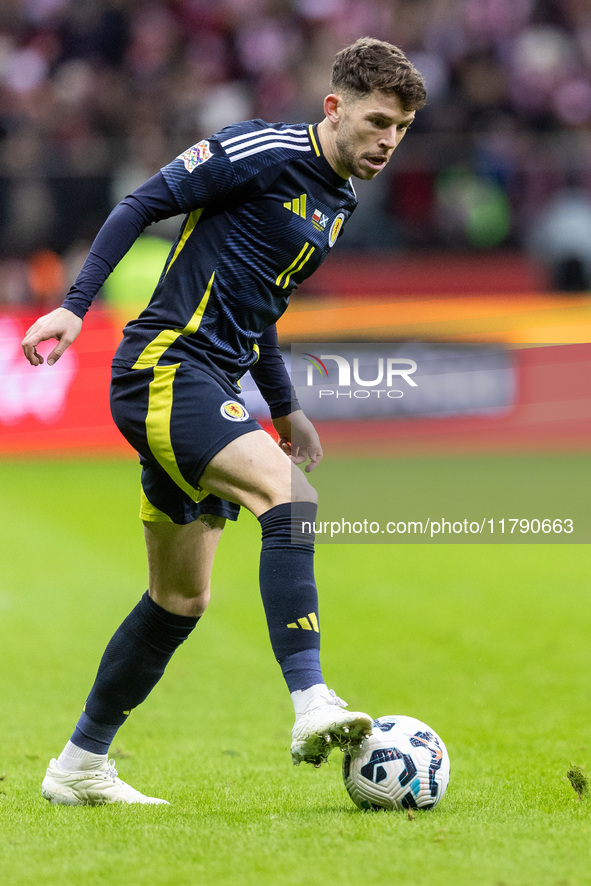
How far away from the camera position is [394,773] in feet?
10.6

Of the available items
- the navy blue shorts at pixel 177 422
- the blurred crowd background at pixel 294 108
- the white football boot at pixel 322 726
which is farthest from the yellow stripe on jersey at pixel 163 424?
the blurred crowd background at pixel 294 108

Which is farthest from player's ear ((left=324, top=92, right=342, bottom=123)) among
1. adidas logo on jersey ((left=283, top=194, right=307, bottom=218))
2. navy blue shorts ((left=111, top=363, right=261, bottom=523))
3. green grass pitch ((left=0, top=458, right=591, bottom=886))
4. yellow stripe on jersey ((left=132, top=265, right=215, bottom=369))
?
green grass pitch ((left=0, top=458, right=591, bottom=886))

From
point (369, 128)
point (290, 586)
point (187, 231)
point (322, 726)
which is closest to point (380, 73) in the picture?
point (369, 128)

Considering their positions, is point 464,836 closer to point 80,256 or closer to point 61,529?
point 61,529

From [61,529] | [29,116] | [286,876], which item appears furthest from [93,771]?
[29,116]

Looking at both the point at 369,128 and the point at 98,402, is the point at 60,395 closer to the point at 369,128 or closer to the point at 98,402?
the point at 98,402

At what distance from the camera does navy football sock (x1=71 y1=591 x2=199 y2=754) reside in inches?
147

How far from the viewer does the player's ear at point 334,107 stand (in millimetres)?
3484

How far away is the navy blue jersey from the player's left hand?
44 cm

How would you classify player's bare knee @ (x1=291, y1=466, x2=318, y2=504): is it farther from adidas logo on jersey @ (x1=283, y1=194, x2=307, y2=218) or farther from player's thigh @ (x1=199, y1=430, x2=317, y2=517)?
adidas logo on jersey @ (x1=283, y1=194, x2=307, y2=218)

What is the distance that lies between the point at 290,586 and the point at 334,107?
1.42 meters

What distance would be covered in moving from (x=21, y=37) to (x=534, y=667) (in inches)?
475

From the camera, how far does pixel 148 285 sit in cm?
1155

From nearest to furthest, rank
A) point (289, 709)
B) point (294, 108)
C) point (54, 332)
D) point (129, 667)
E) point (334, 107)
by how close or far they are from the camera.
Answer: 1. point (54, 332)
2. point (334, 107)
3. point (129, 667)
4. point (289, 709)
5. point (294, 108)
